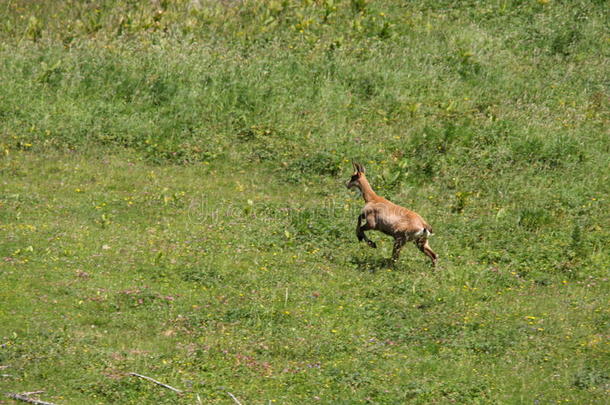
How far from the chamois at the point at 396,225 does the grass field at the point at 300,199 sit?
1.46 ft

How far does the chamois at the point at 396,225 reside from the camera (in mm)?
17344

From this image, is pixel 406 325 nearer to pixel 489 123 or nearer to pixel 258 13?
pixel 489 123

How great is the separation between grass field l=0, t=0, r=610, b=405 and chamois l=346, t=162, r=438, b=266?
44 centimetres

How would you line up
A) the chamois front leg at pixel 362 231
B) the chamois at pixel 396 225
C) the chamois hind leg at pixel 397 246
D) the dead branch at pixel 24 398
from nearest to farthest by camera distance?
the dead branch at pixel 24 398 < the chamois at pixel 396 225 < the chamois hind leg at pixel 397 246 < the chamois front leg at pixel 362 231

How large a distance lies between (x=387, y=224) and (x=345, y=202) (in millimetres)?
3412

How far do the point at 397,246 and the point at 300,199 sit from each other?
14.2 ft

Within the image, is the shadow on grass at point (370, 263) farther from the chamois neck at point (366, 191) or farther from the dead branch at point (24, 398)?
the dead branch at point (24, 398)

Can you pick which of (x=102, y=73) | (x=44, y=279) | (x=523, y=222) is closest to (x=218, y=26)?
(x=102, y=73)

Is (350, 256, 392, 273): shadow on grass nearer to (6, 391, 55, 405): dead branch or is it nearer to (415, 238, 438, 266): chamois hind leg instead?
(415, 238, 438, 266): chamois hind leg

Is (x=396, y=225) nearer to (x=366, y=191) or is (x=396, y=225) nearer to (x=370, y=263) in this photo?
(x=370, y=263)

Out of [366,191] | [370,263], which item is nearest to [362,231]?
[370,263]

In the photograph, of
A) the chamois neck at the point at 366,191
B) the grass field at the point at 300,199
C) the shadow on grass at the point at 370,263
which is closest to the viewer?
the grass field at the point at 300,199

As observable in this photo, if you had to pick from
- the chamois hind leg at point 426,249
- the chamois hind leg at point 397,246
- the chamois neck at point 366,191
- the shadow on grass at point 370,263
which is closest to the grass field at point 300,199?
the shadow on grass at point 370,263

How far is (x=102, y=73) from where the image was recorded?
2559 cm
